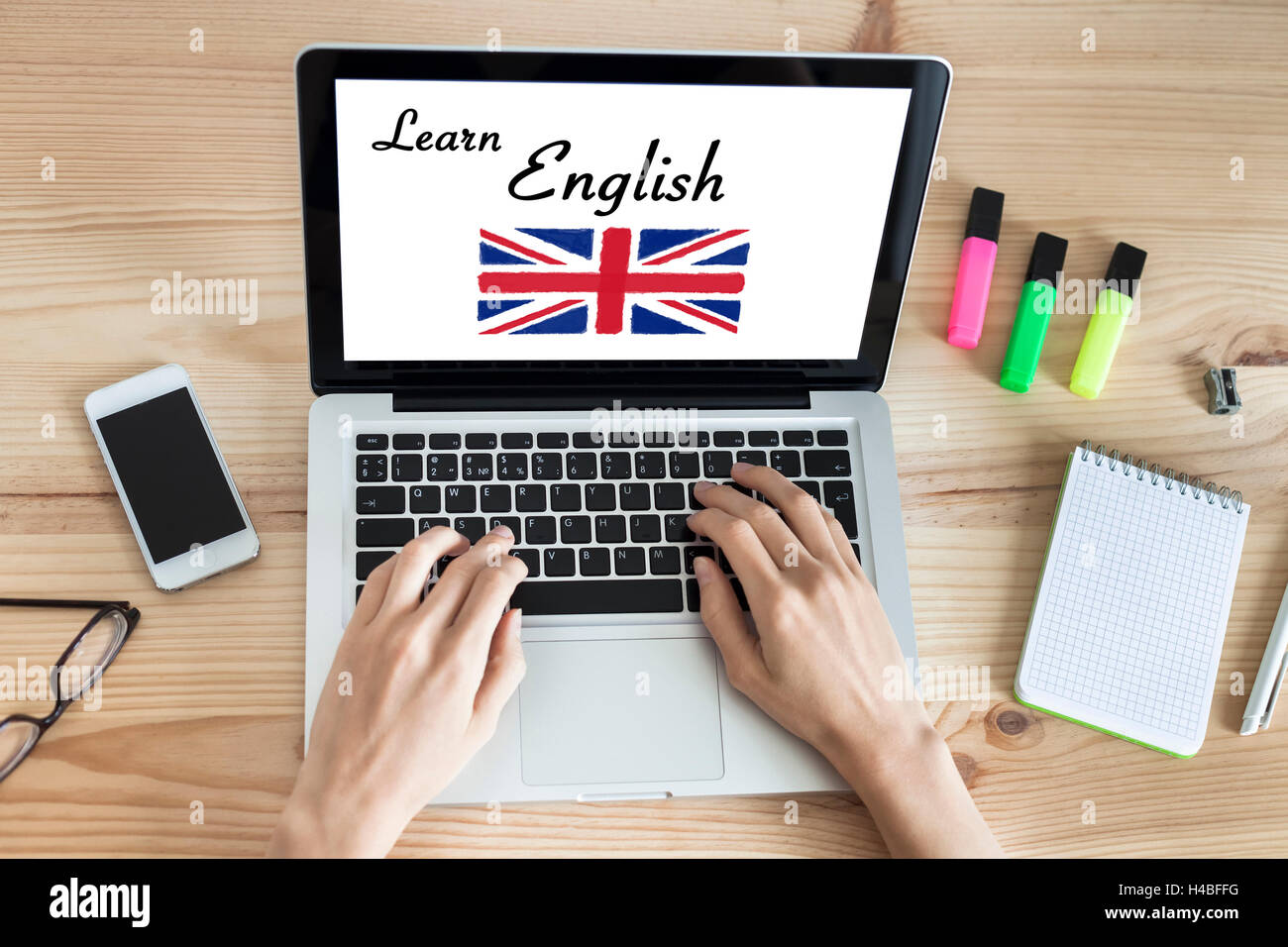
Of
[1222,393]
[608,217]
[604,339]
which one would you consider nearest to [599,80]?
[608,217]

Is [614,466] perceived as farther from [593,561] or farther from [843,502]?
[843,502]

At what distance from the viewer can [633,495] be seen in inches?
31.5

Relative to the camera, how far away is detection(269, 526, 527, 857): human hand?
0.67 meters

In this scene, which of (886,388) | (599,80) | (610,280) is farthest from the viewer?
(886,388)

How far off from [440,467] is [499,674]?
0.18 m

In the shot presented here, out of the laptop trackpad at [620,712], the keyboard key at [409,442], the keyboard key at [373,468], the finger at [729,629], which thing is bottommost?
→ the laptop trackpad at [620,712]

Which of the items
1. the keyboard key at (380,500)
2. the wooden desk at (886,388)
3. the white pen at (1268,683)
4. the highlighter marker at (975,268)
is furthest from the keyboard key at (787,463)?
the white pen at (1268,683)

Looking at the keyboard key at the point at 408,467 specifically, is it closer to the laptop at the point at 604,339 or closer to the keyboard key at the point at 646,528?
the laptop at the point at 604,339

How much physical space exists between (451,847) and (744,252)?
1.64ft

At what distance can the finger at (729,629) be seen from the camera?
74 cm

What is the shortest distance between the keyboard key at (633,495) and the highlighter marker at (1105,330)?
42 cm

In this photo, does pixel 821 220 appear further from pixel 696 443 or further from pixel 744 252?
pixel 696 443

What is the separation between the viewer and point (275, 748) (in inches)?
28.9
